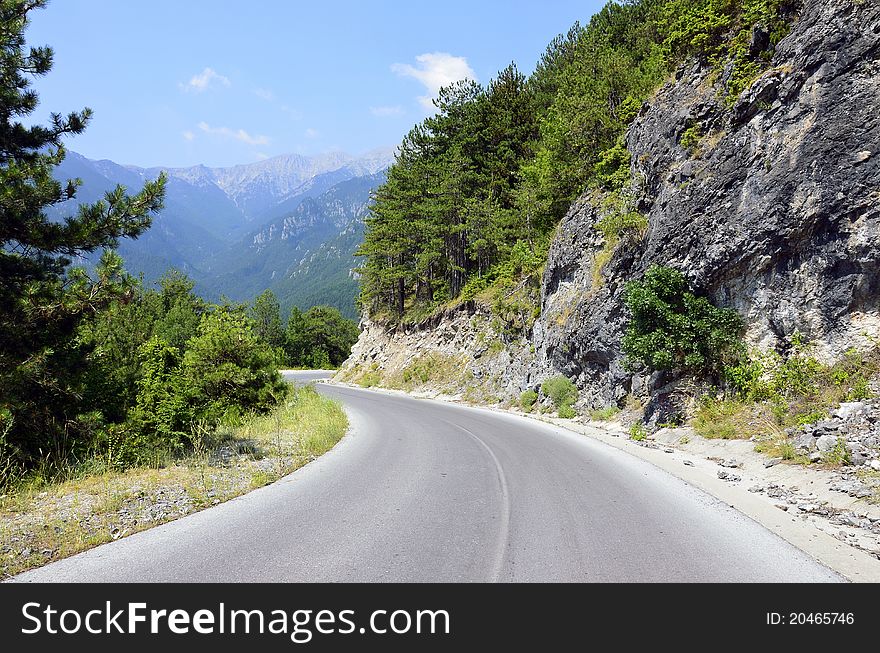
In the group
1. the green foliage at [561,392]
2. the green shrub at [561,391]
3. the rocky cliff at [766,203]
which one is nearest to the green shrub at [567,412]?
the green foliage at [561,392]


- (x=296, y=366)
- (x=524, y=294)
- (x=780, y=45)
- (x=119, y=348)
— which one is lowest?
(x=296, y=366)

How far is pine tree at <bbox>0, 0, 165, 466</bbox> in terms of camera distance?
8.27m

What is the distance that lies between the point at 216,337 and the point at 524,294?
70.6 feet

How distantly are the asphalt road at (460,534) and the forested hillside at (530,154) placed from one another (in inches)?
564

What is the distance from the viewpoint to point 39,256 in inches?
351

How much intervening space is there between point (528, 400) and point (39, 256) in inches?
783

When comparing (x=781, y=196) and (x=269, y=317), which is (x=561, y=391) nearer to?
(x=781, y=196)

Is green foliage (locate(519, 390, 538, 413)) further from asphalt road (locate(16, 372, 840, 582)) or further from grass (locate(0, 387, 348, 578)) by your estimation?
asphalt road (locate(16, 372, 840, 582))

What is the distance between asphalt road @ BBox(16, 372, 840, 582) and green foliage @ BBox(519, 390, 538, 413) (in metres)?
13.2

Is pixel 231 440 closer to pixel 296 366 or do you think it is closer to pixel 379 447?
pixel 379 447

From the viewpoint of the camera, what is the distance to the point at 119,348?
1197 centimetres

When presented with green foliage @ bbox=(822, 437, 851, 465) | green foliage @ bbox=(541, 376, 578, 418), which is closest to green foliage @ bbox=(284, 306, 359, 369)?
green foliage @ bbox=(541, 376, 578, 418)

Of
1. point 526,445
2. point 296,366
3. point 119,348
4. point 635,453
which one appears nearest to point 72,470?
point 119,348

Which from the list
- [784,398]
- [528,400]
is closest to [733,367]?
[784,398]
